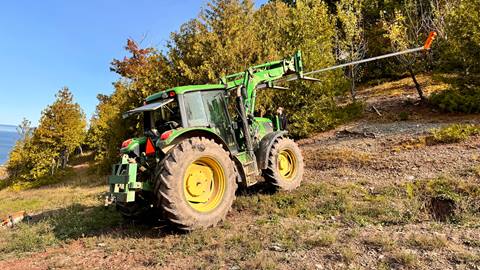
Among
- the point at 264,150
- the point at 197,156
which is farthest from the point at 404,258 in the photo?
the point at 264,150

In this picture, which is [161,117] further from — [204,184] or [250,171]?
[250,171]

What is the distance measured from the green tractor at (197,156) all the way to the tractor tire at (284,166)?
22 mm

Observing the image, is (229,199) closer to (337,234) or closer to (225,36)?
(337,234)

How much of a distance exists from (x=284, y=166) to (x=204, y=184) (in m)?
2.88

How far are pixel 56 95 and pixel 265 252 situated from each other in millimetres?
26958

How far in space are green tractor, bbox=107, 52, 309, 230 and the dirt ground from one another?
0.45 meters

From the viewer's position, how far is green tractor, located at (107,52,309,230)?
552 cm

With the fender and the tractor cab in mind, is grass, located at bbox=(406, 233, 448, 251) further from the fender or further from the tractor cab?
the tractor cab

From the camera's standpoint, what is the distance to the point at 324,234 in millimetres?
4902

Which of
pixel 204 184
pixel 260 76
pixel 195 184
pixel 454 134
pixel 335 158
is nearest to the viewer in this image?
pixel 195 184

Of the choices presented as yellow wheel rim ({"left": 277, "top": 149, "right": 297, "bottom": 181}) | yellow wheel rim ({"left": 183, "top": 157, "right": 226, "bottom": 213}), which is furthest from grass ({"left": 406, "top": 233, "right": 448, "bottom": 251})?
yellow wheel rim ({"left": 277, "top": 149, "right": 297, "bottom": 181})

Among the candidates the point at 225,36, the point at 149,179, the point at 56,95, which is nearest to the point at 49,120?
the point at 56,95

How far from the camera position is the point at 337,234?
498 cm

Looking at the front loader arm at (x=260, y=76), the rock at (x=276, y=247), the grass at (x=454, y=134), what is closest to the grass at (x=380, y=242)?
the rock at (x=276, y=247)
